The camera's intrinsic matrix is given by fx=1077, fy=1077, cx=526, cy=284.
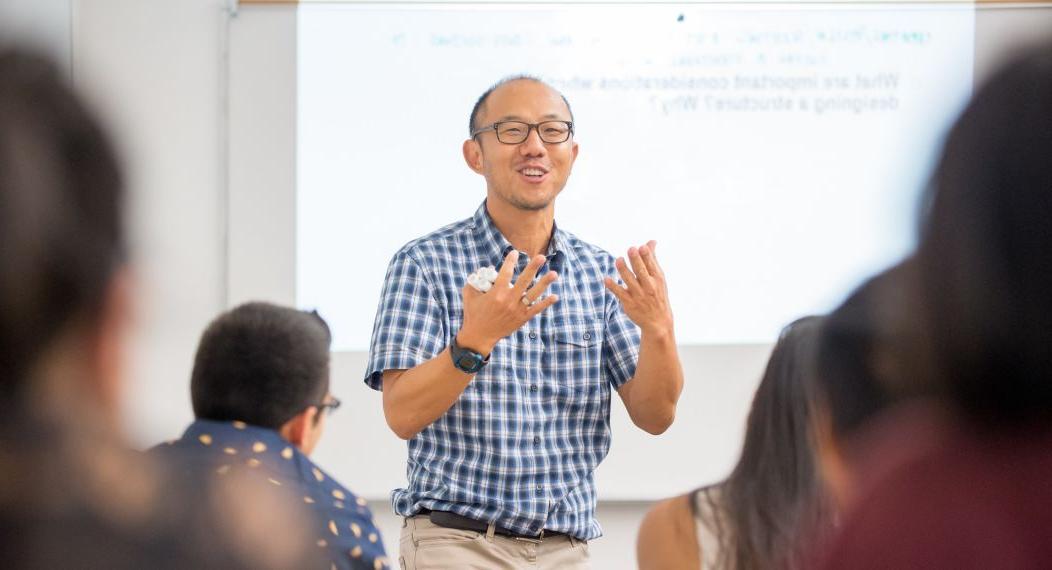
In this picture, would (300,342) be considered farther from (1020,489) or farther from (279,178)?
(279,178)

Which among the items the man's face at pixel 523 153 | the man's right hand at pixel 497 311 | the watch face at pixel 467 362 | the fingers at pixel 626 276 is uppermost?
the man's face at pixel 523 153

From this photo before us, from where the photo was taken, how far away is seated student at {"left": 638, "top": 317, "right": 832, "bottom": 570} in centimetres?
138

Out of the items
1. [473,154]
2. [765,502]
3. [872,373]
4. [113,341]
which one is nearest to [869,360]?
[872,373]

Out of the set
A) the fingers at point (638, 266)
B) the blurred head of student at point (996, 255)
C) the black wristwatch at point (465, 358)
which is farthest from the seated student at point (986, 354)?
the fingers at point (638, 266)

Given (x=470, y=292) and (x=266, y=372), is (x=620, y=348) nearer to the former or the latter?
(x=470, y=292)

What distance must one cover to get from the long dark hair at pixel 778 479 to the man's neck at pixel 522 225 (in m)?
0.87

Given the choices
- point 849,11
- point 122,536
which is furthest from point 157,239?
point 849,11

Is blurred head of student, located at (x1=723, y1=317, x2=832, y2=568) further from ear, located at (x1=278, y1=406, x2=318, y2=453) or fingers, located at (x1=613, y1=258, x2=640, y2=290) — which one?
ear, located at (x1=278, y1=406, x2=318, y2=453)

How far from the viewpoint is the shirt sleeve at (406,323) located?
212 centimetres

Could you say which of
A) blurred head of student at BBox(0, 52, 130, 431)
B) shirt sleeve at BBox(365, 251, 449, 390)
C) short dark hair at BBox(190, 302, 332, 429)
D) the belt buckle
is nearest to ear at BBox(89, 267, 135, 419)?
blurred head of student at BBox(0, 52, 130, 431)

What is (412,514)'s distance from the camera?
2.16 m

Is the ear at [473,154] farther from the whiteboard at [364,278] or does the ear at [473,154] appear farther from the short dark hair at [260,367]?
the whiteboard at [364,278]

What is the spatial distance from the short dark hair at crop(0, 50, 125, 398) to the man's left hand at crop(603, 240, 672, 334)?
4.87 ft

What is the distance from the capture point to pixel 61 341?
68 centimetres
